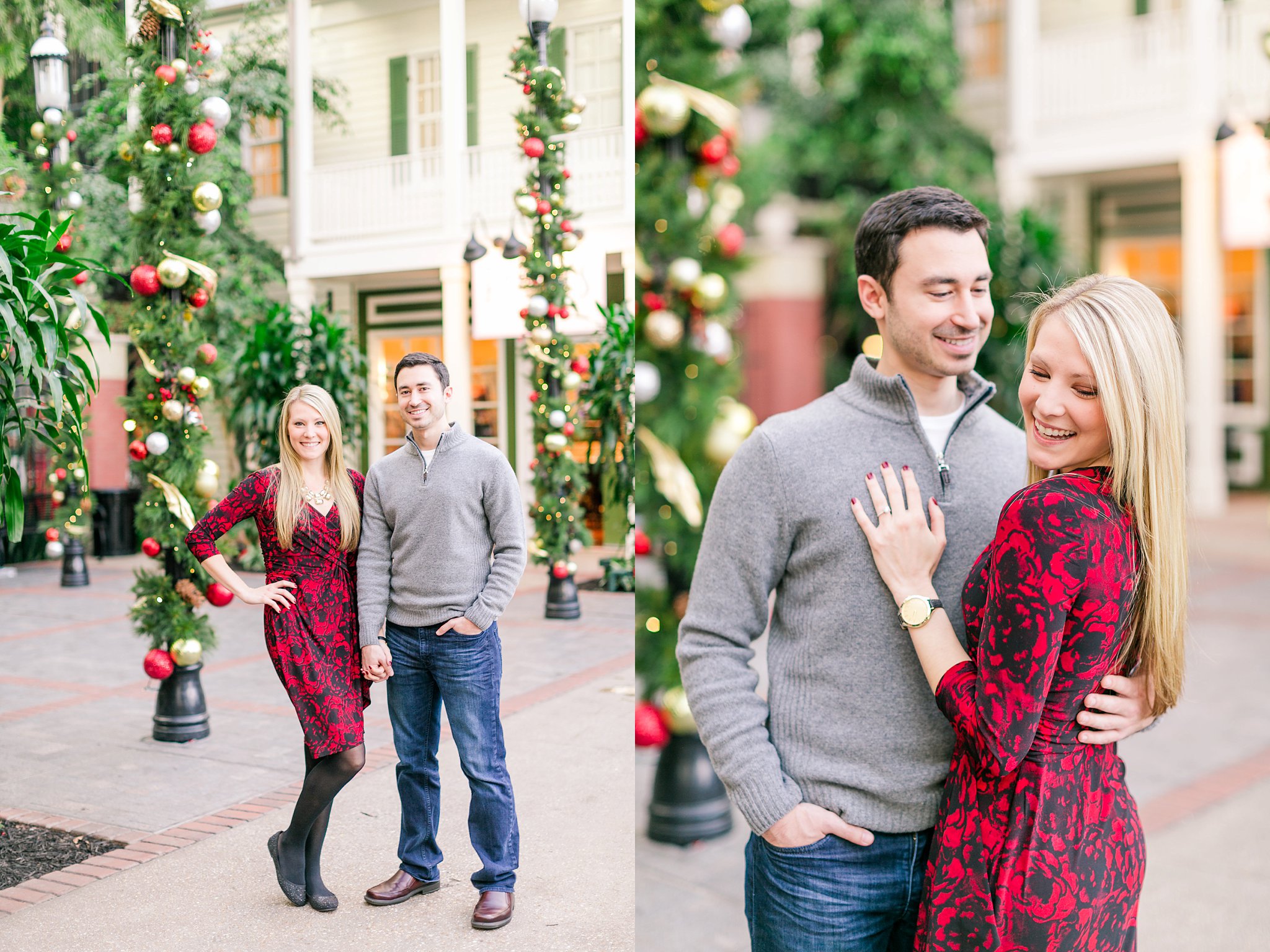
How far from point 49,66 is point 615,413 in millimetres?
1303

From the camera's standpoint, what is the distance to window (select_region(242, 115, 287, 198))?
2197 mm

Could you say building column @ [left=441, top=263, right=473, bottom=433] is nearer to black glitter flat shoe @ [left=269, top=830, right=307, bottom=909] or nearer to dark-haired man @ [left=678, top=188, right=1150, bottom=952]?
dark-haired man @ [left=678, top=188, right=1150, bottom=952]

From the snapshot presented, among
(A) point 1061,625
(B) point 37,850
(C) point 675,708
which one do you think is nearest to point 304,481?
(B) point 37,850

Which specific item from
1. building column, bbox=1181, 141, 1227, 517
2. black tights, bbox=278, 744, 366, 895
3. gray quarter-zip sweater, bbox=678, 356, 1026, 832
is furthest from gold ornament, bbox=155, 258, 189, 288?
building column, bbox=1181, 141, 1227, 517

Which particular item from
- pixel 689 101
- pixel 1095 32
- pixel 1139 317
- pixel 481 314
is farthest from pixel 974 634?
pixel 1095 32

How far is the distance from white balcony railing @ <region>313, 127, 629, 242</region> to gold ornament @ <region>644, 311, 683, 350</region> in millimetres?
521

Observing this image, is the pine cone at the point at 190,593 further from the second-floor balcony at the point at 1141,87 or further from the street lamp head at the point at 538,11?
the second-floor balcony at the point at 1141,87

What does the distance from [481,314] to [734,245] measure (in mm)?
600

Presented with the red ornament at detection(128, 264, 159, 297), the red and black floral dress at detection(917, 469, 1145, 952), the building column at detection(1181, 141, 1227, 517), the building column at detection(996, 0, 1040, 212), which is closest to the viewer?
the red and black floral dress at detection(917, 469, 1145, 952)

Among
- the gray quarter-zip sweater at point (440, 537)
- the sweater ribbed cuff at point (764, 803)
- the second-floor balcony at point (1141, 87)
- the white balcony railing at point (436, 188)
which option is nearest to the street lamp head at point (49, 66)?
the white balcony railing at point (436, 188)

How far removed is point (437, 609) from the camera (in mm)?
1989

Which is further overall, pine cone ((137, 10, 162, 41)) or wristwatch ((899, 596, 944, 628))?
pine cone ((137, 10, 162, 41))

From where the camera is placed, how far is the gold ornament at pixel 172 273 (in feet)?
7.09

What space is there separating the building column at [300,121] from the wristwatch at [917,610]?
1.33 metres
